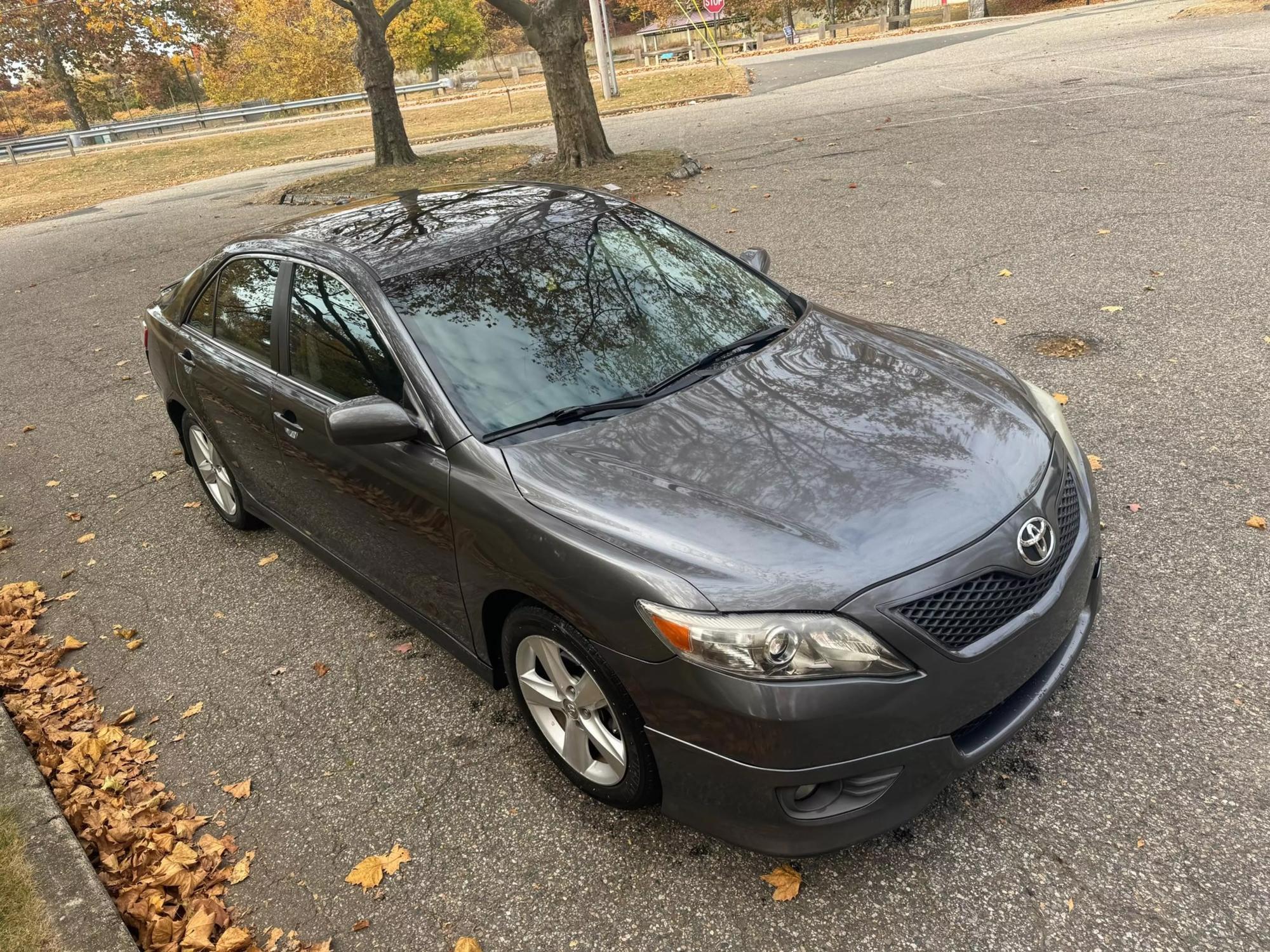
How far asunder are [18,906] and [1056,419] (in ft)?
12.3

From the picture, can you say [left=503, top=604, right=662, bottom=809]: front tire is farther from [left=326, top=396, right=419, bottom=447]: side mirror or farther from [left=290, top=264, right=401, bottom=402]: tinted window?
[left=290, top=264, right=401, bottom=402]: tinted window

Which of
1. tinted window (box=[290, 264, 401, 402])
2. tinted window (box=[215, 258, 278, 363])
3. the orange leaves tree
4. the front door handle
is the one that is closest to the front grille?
tinted window (box=[290, 264, 401, 402])

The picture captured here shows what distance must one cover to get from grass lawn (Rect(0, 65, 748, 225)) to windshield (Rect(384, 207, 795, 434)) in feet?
65.5

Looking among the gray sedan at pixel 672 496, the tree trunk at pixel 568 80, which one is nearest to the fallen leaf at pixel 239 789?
the gray sedan at pixel 672 496

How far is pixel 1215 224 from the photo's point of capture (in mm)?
7453

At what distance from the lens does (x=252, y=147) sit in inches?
1137

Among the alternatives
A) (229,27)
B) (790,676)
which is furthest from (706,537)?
(229,27)

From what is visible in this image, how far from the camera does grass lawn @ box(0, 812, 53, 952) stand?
105 inches

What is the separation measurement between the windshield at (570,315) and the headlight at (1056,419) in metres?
0.98

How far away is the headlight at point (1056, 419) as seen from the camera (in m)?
3.07

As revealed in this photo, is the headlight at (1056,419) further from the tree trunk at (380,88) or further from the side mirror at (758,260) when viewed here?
the tree trunk at (380,88)

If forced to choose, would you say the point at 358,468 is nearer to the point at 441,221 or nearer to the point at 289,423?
the point at 289,423

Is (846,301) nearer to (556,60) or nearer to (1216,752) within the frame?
(1216,752)

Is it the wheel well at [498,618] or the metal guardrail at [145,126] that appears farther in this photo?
the metal guardrail at [145,126]
